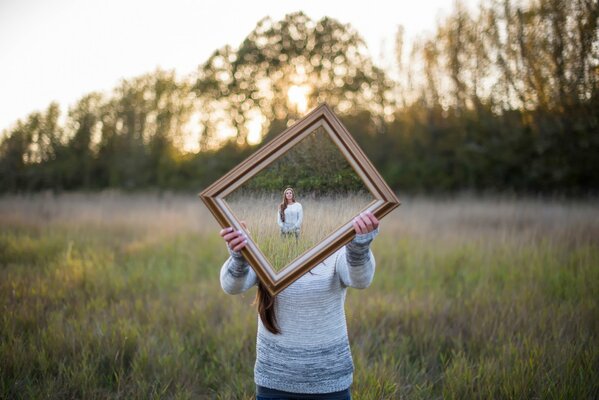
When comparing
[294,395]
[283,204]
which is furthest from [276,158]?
[294,395]

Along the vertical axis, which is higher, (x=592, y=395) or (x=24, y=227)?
(x=24, y=227)

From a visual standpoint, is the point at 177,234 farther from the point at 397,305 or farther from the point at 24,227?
the point at 397,305

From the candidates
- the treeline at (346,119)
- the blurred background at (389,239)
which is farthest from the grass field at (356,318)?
the treeline at (346,119)

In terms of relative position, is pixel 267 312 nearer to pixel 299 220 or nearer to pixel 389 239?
pixel 299 220

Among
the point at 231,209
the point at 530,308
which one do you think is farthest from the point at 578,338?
the point at 231,209

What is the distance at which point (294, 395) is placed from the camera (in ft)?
5.93

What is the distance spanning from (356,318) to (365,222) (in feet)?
8.87

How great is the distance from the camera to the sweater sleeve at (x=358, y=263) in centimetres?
160

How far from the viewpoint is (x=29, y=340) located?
3361mm

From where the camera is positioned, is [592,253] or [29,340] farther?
[592,253]

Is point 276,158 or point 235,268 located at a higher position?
point 276,158

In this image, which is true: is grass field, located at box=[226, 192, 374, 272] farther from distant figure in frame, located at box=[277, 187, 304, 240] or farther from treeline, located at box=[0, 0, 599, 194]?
treeline, located at box=[0, 0, 599, 194]

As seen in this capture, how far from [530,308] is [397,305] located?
1.37 metres

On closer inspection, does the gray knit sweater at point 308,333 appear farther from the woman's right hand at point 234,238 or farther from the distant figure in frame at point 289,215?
the distant figure in frame at point 289,215
